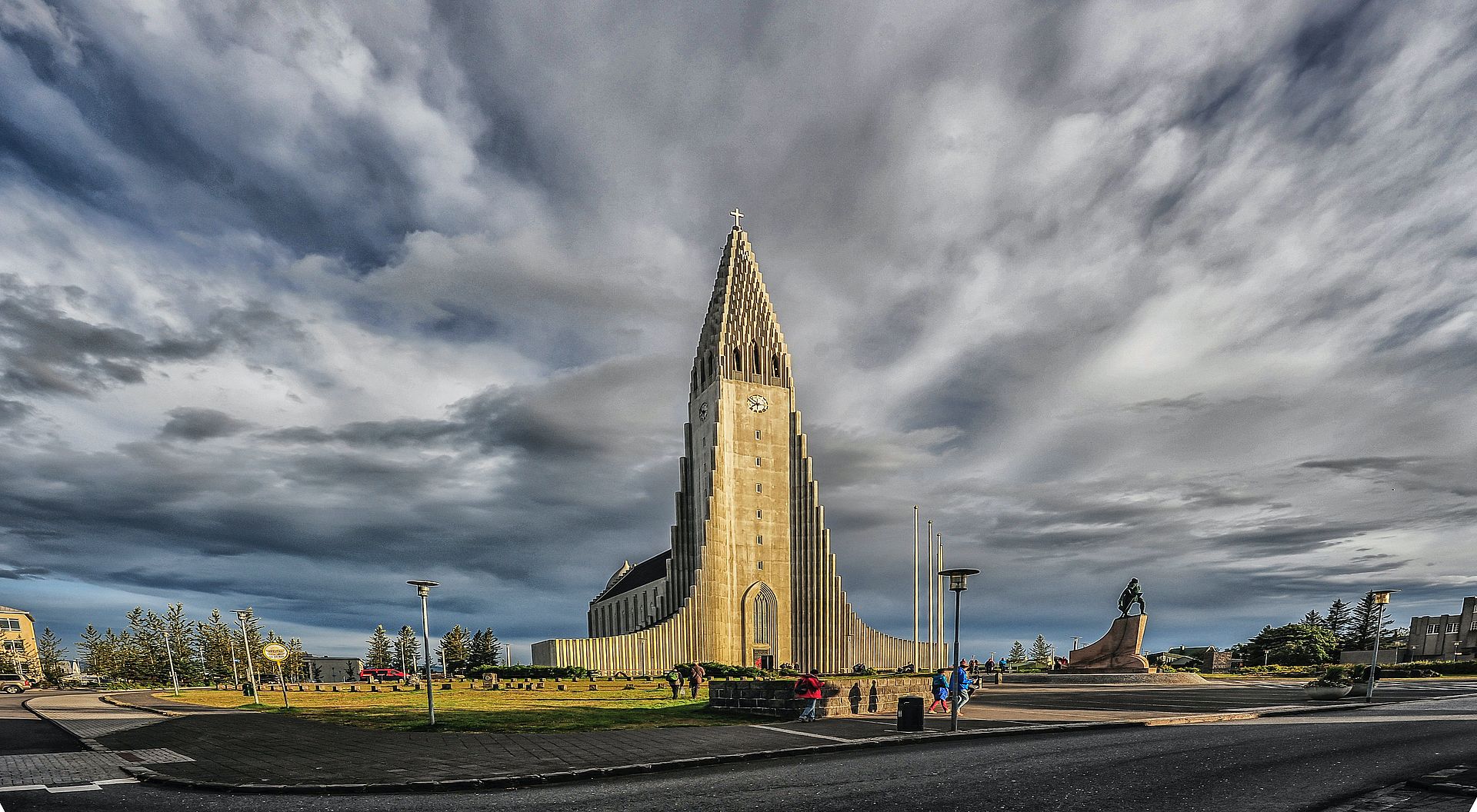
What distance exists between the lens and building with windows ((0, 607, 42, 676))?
97625mm

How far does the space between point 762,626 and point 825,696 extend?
56.0 meters

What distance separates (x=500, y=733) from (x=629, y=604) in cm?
8015

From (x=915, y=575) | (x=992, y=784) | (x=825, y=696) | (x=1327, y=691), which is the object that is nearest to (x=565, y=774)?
(x=992, y=784)

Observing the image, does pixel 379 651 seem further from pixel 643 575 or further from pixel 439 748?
pixel 439 748

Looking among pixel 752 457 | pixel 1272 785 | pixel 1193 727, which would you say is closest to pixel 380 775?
pixel 1272 785

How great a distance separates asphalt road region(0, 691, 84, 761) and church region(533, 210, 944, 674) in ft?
161

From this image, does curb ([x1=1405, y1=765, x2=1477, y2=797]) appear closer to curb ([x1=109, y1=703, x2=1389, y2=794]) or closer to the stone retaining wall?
curb ([x1=109, y1=703, x2=1389, y2=794])

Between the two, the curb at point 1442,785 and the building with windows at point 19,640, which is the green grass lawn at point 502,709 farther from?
the building with windows at point 19,640

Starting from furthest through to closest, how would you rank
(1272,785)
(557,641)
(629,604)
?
1. (629,604)
2. (557,641)
3. (1272,785)

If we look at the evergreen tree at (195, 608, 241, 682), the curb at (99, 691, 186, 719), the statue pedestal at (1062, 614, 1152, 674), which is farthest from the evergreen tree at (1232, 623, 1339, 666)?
the evergreen tree at (195, 608, 241, 682)

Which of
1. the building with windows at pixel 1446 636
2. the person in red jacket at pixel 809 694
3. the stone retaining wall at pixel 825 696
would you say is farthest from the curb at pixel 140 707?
the building with windows at pixel 1446 636

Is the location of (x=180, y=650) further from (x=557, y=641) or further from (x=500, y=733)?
(x=500, y=733)

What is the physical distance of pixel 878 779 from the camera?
1316 cm

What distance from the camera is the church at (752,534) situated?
77125 mm
